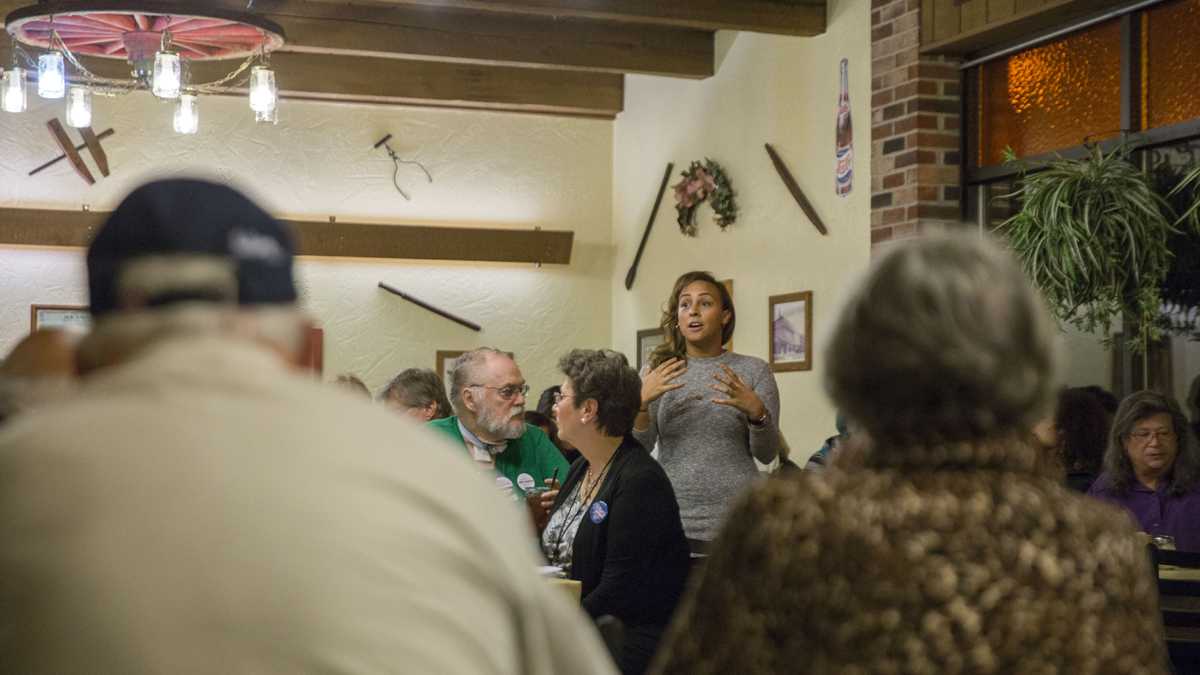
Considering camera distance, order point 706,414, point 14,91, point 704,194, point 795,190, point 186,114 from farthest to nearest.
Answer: point 704,194, point 795,190, point 186,114, point 14,91, point 706,414

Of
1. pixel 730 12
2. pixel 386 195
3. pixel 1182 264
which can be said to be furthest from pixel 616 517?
pixel 386 195

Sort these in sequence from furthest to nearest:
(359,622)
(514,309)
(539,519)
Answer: (514,309) → (539,519) → (359,622)

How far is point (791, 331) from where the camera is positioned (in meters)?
7.13

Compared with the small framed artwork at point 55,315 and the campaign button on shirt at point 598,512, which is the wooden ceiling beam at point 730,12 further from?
the campaign button on shirt at point 598,512

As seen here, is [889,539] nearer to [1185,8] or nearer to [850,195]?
[1185,8]

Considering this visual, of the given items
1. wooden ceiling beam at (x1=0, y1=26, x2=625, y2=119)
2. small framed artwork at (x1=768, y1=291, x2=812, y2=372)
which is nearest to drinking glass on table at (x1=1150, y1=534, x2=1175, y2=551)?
small framed artwork at (x1=768, y1=291, x2=812, y2=372)

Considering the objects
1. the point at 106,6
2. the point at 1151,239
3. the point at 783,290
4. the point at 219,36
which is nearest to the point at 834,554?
the point at 1151,239

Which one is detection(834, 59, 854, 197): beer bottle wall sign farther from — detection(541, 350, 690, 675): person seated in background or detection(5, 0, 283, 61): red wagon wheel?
detection(541, 350, 690, 675): person seated in background

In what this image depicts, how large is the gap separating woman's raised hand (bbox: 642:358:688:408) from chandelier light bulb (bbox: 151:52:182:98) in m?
2.06

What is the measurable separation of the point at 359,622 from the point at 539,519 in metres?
3.06

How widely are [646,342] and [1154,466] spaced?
4458 mm

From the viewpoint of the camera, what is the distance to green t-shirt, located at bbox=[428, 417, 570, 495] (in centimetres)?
466

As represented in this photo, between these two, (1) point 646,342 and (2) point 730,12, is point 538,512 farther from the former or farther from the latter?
(1) point 646,342

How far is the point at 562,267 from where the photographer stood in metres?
9.37
